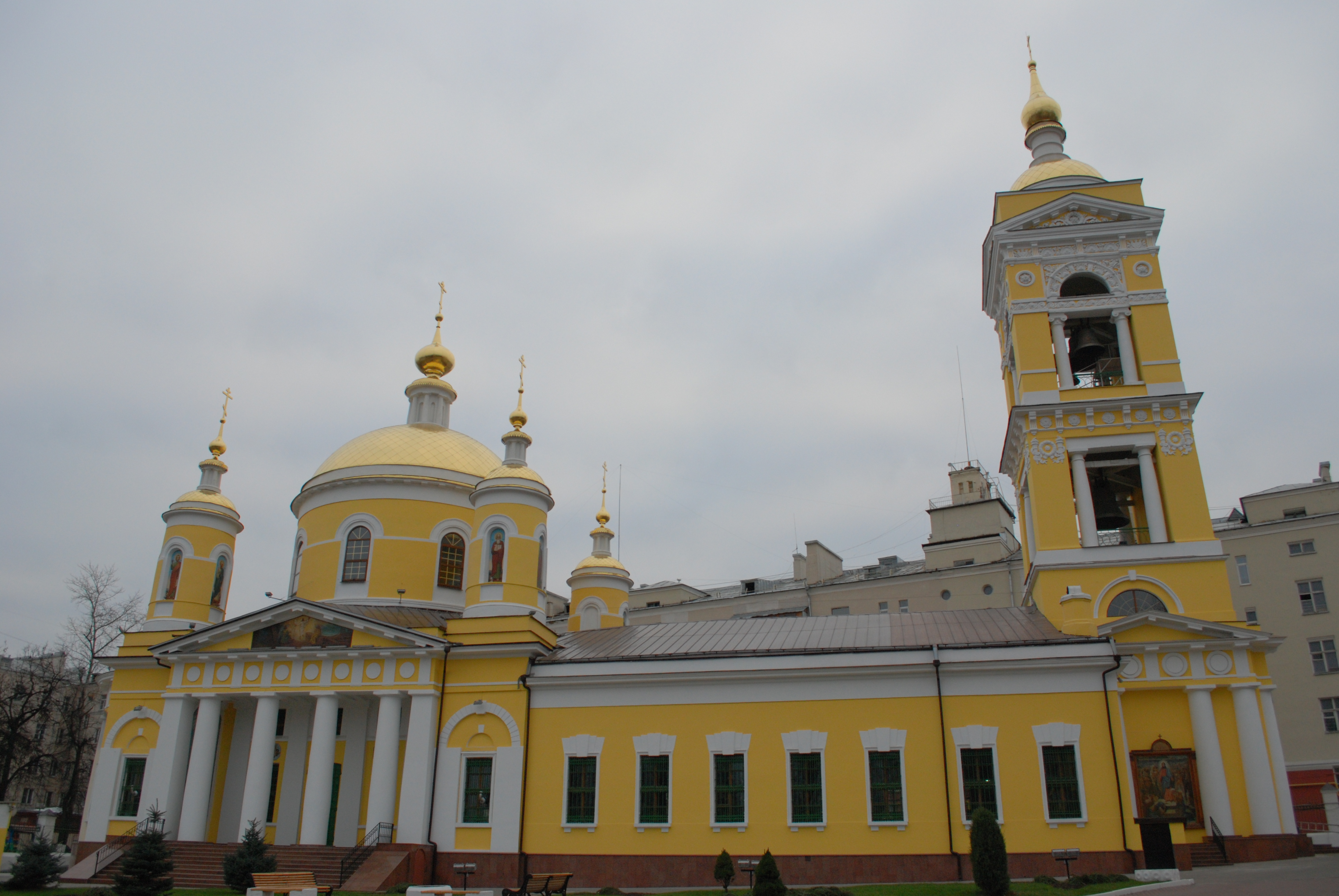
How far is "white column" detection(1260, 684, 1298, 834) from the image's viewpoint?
1942 centimetres

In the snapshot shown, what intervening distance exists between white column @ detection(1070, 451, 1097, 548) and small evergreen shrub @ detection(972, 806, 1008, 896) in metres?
8.77

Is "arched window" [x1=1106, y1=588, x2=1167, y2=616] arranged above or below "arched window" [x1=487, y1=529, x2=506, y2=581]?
below

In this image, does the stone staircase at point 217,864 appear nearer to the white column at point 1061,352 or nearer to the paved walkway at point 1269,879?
the paved walkway at point 1269,879

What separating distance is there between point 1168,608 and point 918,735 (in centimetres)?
640

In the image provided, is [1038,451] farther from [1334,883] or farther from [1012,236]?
[1334,883]

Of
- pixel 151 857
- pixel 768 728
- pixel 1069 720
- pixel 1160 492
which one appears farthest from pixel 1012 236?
pixel 151 857

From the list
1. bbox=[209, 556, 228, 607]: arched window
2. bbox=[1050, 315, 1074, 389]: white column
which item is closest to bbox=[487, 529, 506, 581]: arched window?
bbox=[209, 556, 228, 607]: arched window

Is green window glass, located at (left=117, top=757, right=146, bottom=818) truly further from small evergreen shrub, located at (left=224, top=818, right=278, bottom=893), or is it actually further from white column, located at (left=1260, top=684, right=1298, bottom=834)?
white column, located at (left=1260, top=684, right=1298, bottom=834)

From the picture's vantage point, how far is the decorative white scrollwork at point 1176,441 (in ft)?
74.0

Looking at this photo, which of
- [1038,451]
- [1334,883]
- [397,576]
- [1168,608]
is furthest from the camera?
[397,576]

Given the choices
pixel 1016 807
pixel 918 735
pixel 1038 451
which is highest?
pixel 1038 451

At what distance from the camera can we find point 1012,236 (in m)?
24.6

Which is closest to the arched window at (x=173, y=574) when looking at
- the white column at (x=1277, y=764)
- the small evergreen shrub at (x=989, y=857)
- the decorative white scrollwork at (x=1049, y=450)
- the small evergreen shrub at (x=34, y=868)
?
the small evergreen shrub at (x=34, y=868)

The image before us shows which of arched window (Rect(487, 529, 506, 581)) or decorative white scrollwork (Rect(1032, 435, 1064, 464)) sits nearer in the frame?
decorative white scrollwork (Rect(1032, 435, 1064, 464))
